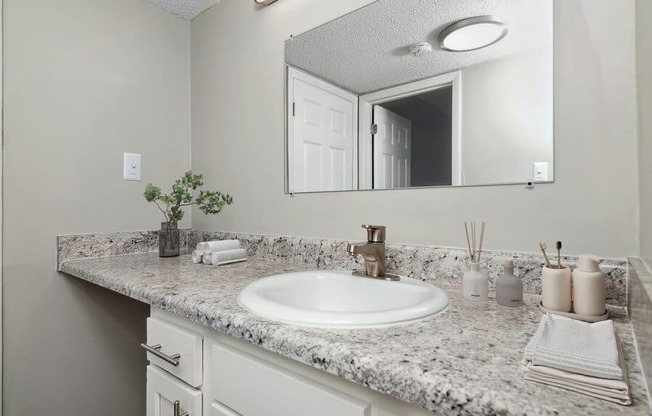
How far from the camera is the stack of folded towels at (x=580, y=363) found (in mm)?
359

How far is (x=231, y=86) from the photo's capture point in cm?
153

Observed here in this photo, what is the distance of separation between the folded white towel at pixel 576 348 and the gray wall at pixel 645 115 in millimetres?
150

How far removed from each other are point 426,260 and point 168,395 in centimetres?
73

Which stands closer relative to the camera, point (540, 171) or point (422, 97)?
point (540, 171)

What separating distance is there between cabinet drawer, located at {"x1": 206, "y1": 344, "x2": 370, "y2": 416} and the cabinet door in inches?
2.7

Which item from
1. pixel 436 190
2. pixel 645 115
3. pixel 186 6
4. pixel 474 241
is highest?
pixel 186 6

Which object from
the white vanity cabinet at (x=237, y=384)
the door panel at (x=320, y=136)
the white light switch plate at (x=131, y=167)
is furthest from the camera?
the white light switch plate at (x=131, y=167)

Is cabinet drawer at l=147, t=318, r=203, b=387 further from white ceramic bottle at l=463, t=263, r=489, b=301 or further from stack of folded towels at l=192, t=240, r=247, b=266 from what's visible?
white ceramic bottle at l=463, t=263, r=489, b=301

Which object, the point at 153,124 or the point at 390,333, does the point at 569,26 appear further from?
the point at 153,124

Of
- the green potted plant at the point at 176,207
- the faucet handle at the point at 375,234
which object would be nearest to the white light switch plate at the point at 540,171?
the faucet handle at the point at 375,234

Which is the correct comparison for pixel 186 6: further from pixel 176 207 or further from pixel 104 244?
pixel 104 244

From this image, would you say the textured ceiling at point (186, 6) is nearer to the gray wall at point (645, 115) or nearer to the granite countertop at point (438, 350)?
the granite countertop at point (438, 350)

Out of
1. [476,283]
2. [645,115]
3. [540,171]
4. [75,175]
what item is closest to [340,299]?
[476,283]

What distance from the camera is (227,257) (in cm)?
120
